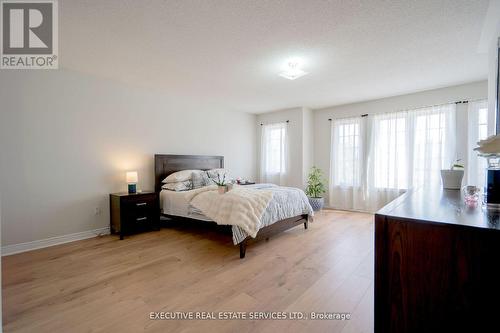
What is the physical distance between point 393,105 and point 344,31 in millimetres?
3085

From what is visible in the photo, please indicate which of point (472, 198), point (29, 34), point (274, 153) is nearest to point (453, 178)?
point (472, 198)

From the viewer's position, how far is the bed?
304 cm

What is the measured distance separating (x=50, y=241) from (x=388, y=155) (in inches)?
237

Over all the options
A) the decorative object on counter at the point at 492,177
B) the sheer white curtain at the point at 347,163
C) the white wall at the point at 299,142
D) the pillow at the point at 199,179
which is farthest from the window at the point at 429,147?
the pillow at the point at 199,179

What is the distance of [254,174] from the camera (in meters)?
6.45

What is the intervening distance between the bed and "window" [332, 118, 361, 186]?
1965mm

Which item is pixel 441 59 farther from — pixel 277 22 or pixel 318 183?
pixel 318 183

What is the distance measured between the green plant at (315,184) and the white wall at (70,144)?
3.07 metres

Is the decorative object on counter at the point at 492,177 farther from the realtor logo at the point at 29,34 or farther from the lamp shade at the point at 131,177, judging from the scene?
the lamp shade at the point at 131,177

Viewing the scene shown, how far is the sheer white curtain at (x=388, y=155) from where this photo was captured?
4.18m

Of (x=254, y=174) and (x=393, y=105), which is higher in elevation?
(x=393, y=105)

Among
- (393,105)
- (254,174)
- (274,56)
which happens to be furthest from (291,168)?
(274,56)

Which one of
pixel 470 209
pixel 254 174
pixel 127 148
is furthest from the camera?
pixel 254 174

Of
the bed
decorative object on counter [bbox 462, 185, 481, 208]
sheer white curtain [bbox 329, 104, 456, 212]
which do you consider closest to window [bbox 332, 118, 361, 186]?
sheer white curtain [bbox 329, 104, 456, 212]
